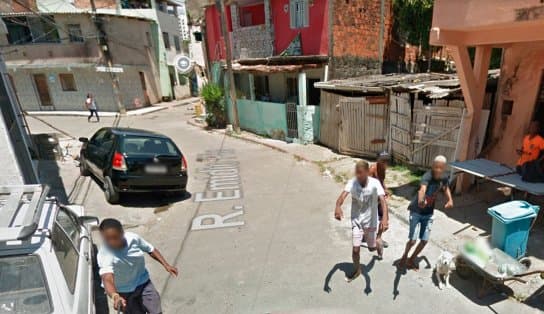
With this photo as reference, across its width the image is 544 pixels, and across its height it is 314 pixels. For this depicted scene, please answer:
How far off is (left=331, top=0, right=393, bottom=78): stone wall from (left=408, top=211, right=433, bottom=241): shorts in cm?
849

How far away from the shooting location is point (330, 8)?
10625 millimetres

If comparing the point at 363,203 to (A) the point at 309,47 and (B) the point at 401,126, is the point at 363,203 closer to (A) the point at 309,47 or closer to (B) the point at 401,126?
(B) the point at 401,126

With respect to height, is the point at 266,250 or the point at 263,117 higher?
the point at 263,117

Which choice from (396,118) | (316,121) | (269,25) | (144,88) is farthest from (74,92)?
(396,118)

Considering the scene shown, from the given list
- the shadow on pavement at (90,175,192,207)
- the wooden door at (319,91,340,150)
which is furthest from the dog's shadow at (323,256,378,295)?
the wooden door at (319,91,340,150)

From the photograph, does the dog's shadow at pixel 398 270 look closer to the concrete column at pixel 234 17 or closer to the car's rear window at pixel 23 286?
the car's rear window at pixel 23 286

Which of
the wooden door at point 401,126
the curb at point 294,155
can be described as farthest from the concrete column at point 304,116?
the wooden door at point 401,126

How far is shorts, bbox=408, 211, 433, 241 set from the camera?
12.5ft

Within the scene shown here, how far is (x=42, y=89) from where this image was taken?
2064 centimetres

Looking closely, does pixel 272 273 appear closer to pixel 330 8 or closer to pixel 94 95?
A: pixel 330 8

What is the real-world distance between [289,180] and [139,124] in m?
12.2

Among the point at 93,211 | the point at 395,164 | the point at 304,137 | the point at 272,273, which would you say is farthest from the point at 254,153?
the point at 272,273

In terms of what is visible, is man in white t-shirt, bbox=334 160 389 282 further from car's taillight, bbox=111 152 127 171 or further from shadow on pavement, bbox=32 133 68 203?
shadow on pavement, bbox=32 133 68 203

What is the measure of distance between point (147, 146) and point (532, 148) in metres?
7.05
